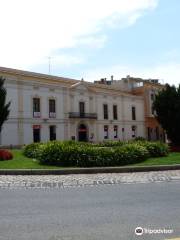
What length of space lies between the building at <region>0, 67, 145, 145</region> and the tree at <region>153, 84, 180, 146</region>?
982 inches

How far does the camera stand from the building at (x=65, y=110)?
5219 cm

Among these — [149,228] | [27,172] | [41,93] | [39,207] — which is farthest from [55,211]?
[41,93]

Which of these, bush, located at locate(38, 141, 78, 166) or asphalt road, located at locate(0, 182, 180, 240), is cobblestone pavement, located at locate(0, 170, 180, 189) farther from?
bush, located at locate(38, 141, 78, 166)

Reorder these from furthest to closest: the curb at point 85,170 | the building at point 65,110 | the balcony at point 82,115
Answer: the balcony at point 82,115
the building at point 65,110
the curb at point 85,170

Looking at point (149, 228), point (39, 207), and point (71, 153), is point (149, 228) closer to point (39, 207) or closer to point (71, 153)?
point (39, 207)

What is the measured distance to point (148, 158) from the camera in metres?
21.7

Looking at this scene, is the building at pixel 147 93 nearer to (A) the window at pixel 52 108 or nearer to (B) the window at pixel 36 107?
(A) the window at pixel 52 108

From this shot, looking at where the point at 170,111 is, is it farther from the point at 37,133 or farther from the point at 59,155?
the point at 37,133

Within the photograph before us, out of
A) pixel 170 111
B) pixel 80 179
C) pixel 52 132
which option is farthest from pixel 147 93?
pixel 80 179

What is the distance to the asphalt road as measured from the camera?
6.78 m

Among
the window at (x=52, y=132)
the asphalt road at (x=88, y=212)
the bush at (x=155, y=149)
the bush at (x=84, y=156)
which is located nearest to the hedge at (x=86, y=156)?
the bush at (x=84, y=156)

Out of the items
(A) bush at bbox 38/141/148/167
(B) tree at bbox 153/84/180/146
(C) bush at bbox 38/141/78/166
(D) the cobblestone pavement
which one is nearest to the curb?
(D) the cobblestone pavement

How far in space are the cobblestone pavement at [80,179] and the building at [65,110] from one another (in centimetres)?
3505

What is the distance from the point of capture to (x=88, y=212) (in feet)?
28.3
